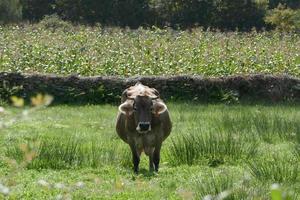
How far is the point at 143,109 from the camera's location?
29.3 ft

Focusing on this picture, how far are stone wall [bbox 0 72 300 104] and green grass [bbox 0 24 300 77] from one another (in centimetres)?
134

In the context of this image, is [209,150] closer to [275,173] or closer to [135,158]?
[135,158]

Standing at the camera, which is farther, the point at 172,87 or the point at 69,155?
the point at 172,87

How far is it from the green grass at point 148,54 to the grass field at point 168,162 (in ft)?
22.9

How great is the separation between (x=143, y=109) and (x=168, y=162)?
1.09 meters

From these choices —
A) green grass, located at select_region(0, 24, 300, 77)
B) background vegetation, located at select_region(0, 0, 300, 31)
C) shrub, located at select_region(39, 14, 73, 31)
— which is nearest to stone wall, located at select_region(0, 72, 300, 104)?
green grass, located at select_region(0, 24, 300, 77)

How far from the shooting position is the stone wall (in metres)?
18.6

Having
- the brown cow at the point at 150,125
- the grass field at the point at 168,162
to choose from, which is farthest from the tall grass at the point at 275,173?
the brown cow at the point at 150,125

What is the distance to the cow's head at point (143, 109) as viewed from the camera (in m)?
8.82

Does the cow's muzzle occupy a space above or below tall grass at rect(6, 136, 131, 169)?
above

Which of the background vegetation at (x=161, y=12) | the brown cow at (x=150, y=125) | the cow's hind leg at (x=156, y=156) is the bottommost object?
the background vegetation at (x=161, y=12)

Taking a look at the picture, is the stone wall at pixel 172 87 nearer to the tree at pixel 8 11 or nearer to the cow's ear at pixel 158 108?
the cow's ear at pixel 158 108

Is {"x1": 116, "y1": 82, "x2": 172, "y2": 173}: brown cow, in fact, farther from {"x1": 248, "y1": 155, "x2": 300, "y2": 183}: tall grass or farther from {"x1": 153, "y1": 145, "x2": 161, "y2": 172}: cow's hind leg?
{"x1": 248, "y1": 155, "x2": 300, "y2": 183}: tall grass

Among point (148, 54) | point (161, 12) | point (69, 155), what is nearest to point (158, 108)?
point (69, 155)
